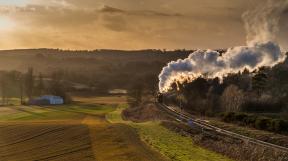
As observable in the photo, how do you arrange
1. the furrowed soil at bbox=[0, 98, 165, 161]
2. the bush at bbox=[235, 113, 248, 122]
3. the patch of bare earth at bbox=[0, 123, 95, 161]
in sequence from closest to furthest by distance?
the furrowed soil at bbox=[0, 98, 165, 161]
the patch of bare earth at bbox=[0, 123, 95, 161]
the bush at bbox=[235, 113, 248, 122]

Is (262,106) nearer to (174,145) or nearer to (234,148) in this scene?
(174,145)

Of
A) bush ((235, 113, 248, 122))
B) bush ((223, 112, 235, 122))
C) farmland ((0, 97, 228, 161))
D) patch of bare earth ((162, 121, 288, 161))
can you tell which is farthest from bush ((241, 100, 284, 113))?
patch of bare earth ((162, 121, 288, 161))

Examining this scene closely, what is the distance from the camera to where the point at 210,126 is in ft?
175

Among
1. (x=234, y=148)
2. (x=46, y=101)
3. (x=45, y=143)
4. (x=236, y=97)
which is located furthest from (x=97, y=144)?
(x=46, y=101)

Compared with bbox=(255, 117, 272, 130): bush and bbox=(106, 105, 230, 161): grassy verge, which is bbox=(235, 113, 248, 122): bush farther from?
bbox=(106, 105, 230, 161): grassy verge

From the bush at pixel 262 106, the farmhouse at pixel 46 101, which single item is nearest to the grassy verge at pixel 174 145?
the bush at pixel 262 106

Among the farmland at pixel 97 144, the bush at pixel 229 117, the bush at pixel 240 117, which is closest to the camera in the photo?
the farmland at pixel 97 144

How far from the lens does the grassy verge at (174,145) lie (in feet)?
125

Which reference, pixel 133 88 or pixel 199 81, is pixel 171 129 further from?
pixel 133 88

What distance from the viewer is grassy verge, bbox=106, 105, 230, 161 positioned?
125 feet

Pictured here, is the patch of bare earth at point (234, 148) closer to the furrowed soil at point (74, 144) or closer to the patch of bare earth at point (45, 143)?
the furrowed soil at point (74, 144)

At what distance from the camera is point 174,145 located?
43281mm

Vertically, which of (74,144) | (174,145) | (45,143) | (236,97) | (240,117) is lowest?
(45,143)

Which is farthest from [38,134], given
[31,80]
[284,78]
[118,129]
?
[31,80]
